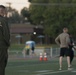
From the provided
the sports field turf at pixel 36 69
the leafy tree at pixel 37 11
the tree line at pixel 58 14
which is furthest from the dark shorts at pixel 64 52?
the leafy tree at pixel 37 11

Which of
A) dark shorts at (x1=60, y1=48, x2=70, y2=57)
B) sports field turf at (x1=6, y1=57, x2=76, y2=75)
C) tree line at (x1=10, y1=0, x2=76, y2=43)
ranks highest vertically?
tree line at (x1=10, y1=0, x2=76, y2=43)

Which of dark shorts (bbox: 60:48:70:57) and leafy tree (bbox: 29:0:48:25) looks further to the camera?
leafy tree (bbox: 29:0:48:25)

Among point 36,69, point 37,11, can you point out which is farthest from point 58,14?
point 36,69

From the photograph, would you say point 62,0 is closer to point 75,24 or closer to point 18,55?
point 75,24

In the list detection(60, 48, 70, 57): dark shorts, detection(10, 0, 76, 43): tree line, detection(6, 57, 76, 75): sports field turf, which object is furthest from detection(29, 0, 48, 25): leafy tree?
detection(60, 48, 70, 57): dark shorts

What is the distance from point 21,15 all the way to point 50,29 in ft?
191

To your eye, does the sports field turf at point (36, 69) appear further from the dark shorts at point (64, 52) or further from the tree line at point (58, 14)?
the tree line at point (58, 14)

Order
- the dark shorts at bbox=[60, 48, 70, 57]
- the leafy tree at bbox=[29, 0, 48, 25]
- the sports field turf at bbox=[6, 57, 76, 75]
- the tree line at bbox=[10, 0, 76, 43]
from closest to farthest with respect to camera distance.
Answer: the sports field turf at bbox=[6, 57, 76, 75] < the dark shorts at bbox=[60, 48, 70, 57] < the tree line at bbox=[10, 0, 76, 43] < the leafy tree at bbox=[29, 0, 48, 25]

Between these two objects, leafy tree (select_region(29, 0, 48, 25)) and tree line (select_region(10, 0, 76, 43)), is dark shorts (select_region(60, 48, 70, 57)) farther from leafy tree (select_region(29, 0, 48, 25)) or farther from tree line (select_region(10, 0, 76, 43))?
leafy tree (select_region(29, 0, 48, 25))

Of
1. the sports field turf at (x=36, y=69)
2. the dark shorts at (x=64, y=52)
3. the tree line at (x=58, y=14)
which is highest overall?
the tree line at (x=58, y=14)

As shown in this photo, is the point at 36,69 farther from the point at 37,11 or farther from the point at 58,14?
the point at 37,11

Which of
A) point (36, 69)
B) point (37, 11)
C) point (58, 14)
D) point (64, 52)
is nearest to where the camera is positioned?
point (36, 69)

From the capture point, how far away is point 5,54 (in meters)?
7.92

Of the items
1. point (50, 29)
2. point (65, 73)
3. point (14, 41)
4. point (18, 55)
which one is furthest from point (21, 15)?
point (65, 73)
